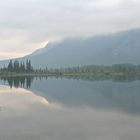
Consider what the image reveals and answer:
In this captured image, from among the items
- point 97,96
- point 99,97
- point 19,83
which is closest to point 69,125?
point 99,97

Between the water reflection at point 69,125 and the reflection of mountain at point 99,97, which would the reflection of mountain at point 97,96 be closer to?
the reflection of mountain at point 99,97

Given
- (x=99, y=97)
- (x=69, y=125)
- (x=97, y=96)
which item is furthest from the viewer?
(x=97, y=96)

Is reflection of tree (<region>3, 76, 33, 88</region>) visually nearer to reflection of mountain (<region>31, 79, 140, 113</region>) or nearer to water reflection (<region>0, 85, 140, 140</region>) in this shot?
reflection of mountain (<region>31, 79, 140, 113</region>)

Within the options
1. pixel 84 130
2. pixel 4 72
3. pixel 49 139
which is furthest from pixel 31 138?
pixel 4 72

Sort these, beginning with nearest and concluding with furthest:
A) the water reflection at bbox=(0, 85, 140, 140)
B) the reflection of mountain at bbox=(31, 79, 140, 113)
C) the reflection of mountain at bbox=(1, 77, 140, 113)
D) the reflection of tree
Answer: the water reflection at bbox=(0, 85, 140, 140)
the reflection of mountain at bbox=(31, 79, 140, 113)
the reflection of mountain at bbox=(1, 77, 140, 113)
the reflection of tree

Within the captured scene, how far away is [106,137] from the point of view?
1194 inches

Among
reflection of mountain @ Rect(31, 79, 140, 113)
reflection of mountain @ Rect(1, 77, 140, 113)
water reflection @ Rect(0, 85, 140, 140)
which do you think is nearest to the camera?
water reflection @ Rect(0, 85, 140, 140)

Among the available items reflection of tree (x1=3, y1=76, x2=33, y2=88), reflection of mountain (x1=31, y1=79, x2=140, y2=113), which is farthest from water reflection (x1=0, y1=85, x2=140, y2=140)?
reflection of tree (x1=3, y1=76, x2=33, y2=88)

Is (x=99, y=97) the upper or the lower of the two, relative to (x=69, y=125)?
lower

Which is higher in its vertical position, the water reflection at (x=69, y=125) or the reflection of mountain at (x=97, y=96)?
the water reflection at (x=69, y=125)

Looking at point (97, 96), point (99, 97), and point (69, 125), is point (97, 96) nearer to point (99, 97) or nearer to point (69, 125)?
point (99, 97)

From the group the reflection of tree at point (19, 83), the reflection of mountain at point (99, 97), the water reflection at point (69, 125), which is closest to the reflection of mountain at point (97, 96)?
the reflection of mountain at point (99, 97)

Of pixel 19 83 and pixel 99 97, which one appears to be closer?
pixel 99 97

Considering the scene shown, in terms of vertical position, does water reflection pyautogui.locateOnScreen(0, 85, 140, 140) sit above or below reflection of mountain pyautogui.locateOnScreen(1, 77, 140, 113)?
above
